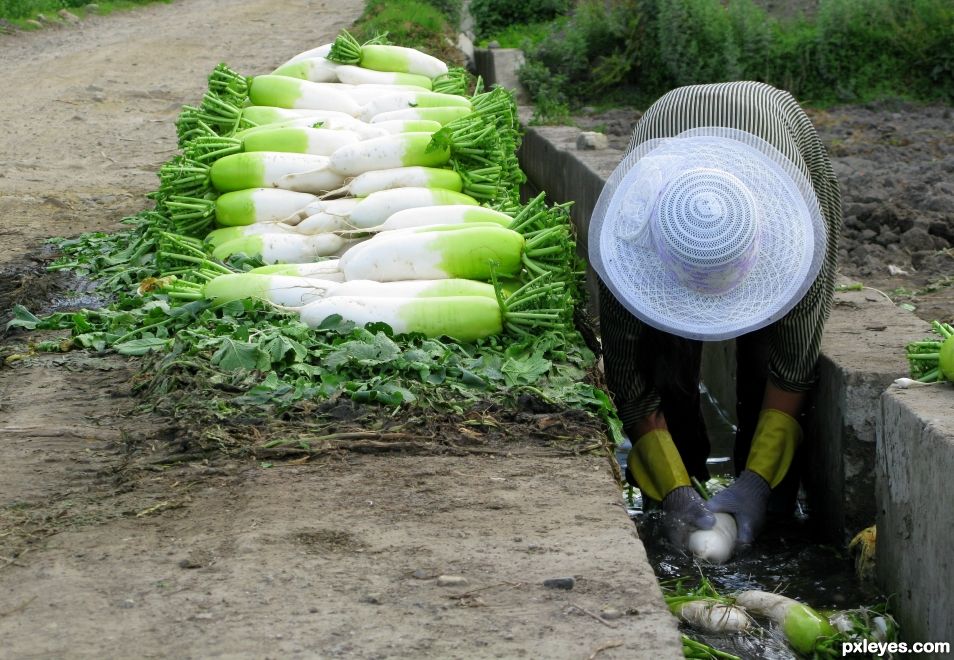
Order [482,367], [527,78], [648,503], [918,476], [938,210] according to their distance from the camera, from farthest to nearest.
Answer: [527,78] < [938,210] < [648,503] < [482,367] < [918,476]

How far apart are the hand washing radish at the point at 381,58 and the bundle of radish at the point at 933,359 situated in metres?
3.90

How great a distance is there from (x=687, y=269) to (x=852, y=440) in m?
0.96

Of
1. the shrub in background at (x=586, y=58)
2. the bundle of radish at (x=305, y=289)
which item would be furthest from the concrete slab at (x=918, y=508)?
the shrub in background at (x=586, y=58)

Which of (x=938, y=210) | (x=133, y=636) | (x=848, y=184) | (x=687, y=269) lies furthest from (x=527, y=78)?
(x=133, y=636)

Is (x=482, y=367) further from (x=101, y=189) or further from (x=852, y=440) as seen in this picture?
(x=101, y=189)

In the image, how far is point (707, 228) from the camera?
347cm

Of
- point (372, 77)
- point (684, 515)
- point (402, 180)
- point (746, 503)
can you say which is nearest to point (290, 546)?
point (684, 515)

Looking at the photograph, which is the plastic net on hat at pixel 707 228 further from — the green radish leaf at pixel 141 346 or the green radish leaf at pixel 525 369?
the green radish leaf at pixel 141 346

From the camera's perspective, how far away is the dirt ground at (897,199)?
611cm

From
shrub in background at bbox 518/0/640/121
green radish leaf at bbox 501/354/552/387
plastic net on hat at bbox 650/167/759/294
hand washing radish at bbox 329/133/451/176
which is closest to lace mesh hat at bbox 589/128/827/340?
plastic net on hat at bbox 650/167/759/294

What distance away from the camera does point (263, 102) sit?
6.32 metres

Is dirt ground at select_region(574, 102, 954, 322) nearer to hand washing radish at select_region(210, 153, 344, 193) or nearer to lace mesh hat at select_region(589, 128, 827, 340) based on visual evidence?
lace mesh hat at select_region(589, 128, 827, 340)

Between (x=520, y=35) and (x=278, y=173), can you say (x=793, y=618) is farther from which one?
→ (x=520, y=35)

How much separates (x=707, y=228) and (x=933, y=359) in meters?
0.76
